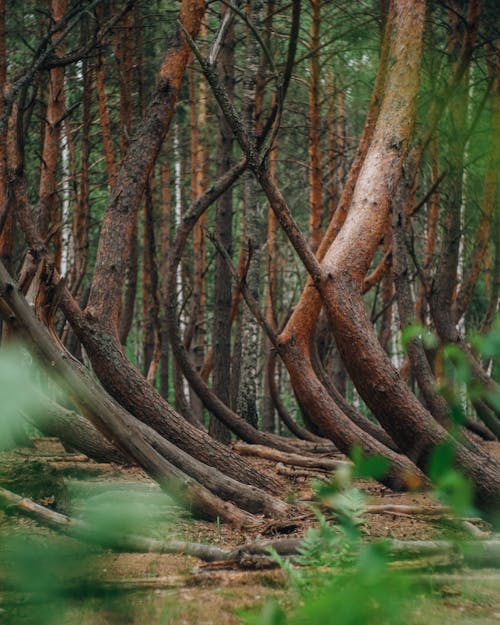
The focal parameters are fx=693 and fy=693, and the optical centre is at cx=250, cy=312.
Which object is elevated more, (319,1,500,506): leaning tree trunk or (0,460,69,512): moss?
(319,1,500,506): leaning tree trunk

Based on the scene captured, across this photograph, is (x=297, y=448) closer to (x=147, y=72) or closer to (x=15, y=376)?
(x=15, y=376)

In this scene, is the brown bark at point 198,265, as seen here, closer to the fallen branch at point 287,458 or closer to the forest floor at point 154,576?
the fallen branch at point 287,458

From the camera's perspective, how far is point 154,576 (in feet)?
7.59

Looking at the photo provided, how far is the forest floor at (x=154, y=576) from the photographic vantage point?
81 centimetres

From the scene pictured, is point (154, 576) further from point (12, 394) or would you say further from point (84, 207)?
point (84, 207)

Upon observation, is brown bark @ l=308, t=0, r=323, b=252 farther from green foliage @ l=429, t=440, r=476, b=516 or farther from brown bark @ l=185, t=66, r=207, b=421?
green foliage @ l=429, t=440, r=476, b=516

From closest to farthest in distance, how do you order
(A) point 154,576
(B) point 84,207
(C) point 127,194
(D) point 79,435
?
(A) point 154,576 < (C) point 127,194 < (D) point 79,435 < (B) point 84,207

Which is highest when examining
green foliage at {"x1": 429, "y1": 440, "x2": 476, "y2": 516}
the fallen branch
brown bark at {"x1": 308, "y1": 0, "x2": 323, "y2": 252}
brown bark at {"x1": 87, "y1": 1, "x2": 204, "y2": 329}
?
brown bark at {"x1": 308, "y1": 0, "x2": 323, "y2": 252}

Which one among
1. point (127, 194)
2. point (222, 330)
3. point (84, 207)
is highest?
point (84, 207)

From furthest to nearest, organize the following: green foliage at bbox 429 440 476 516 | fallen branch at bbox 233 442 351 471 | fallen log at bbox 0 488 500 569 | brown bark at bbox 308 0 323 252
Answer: brown bark at bbox 308 0 323 252 < fallen branch at bbox 233 442 351 471 < fallen log at bbox 0 488 500 569 < green foliage at bbox 429 440 476 516

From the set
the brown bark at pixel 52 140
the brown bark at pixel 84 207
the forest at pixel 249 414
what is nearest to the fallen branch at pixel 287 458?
the forest at pixel 249 414

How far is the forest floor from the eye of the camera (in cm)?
81

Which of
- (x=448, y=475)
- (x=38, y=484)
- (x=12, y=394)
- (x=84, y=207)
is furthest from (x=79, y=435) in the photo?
(x=84, y=207)

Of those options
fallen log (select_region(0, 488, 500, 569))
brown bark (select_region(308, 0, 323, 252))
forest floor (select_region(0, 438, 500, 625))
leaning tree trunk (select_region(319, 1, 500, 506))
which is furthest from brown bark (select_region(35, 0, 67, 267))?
fallen log (select_region(0, 488, 500, 569))
